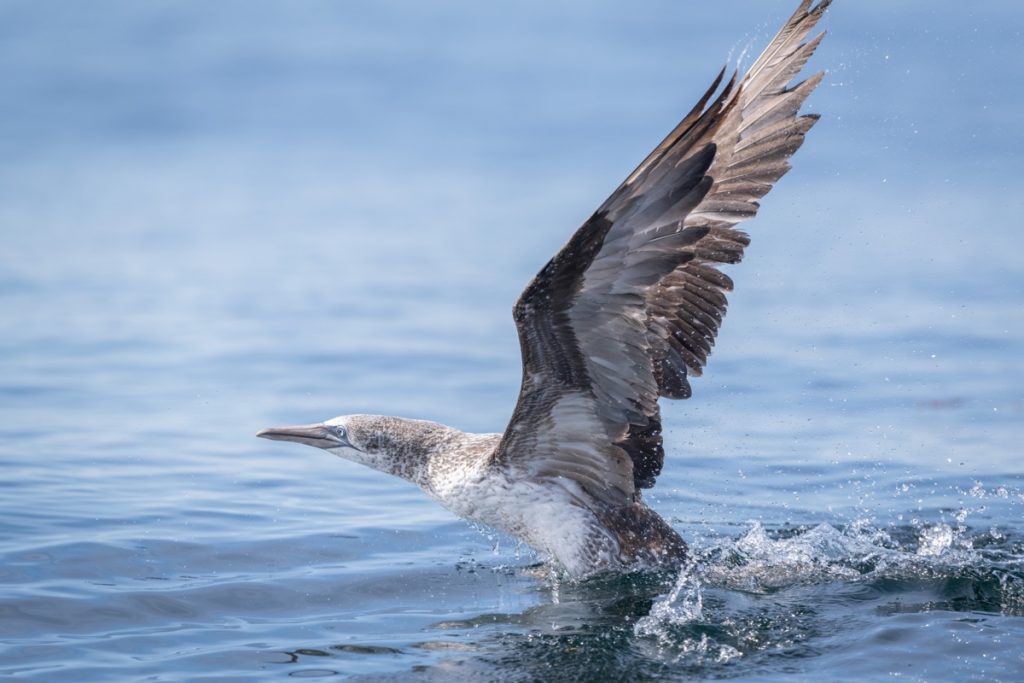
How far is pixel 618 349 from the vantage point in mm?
6984

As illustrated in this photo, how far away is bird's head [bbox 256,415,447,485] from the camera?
8617 millimetres

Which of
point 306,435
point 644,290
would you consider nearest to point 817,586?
point 644,290

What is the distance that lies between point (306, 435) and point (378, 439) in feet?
1.46

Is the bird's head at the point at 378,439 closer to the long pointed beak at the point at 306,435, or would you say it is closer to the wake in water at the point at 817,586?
the long pointed beak at the point at 306,435

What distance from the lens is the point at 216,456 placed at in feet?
37.2

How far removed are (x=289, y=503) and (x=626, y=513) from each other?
120 inches

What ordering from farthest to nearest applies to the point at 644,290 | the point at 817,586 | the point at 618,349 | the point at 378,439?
the point at 378,439 → the point at 817,586 → the point at 618,349 → the point at 644,290

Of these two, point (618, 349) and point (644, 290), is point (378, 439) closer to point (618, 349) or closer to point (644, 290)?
point (618, 349)

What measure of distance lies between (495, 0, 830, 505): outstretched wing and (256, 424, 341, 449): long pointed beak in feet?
4.67

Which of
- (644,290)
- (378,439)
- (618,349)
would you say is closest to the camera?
(644,290)

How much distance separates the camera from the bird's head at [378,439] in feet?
28.3

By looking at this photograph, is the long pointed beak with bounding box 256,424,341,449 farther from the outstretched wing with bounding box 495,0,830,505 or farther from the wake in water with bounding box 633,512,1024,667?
the wake in water with bounding box 633,512,1024,667

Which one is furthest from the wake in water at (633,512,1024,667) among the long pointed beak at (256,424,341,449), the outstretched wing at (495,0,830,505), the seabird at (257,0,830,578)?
the long pointed beak at (256,424,341,449)

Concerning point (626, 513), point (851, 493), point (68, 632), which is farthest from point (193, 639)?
point (851, 493)
